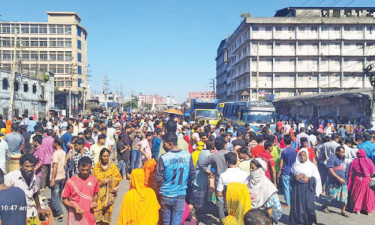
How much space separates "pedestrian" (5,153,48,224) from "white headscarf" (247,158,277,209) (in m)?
3.14

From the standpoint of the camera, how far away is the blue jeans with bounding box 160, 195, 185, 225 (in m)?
4.74

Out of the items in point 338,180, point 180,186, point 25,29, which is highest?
point 25,29

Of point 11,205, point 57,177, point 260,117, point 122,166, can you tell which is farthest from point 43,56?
point 11,205

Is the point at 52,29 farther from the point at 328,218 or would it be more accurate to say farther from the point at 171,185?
the point at 171,185

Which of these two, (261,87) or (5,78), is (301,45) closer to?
(261,87)

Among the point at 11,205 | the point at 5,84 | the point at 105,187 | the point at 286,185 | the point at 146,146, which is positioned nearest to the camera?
the point at 11,205

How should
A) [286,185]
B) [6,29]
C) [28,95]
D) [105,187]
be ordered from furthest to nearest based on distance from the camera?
[6,29] → [28,95] → [286,185] → [105,187]

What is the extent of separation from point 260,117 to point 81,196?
18064 millimetres

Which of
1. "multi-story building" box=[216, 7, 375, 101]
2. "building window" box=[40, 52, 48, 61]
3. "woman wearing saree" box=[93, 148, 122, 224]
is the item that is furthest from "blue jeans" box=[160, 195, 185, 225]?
"building window" box=[40, 52, 48, 61]

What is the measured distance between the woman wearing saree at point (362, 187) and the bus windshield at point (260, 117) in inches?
538

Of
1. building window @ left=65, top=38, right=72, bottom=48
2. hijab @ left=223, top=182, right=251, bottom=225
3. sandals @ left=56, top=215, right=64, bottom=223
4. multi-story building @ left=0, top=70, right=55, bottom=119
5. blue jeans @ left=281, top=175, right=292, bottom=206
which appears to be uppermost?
building window @ left=65, top=38, right=72, bottom=48

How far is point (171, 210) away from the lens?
481 centimetres

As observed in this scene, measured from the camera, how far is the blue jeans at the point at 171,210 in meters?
4.74

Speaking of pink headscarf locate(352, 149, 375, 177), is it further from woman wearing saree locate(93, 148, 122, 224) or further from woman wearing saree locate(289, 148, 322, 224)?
woman wearing saree locate(93, 148, 122, 224)
